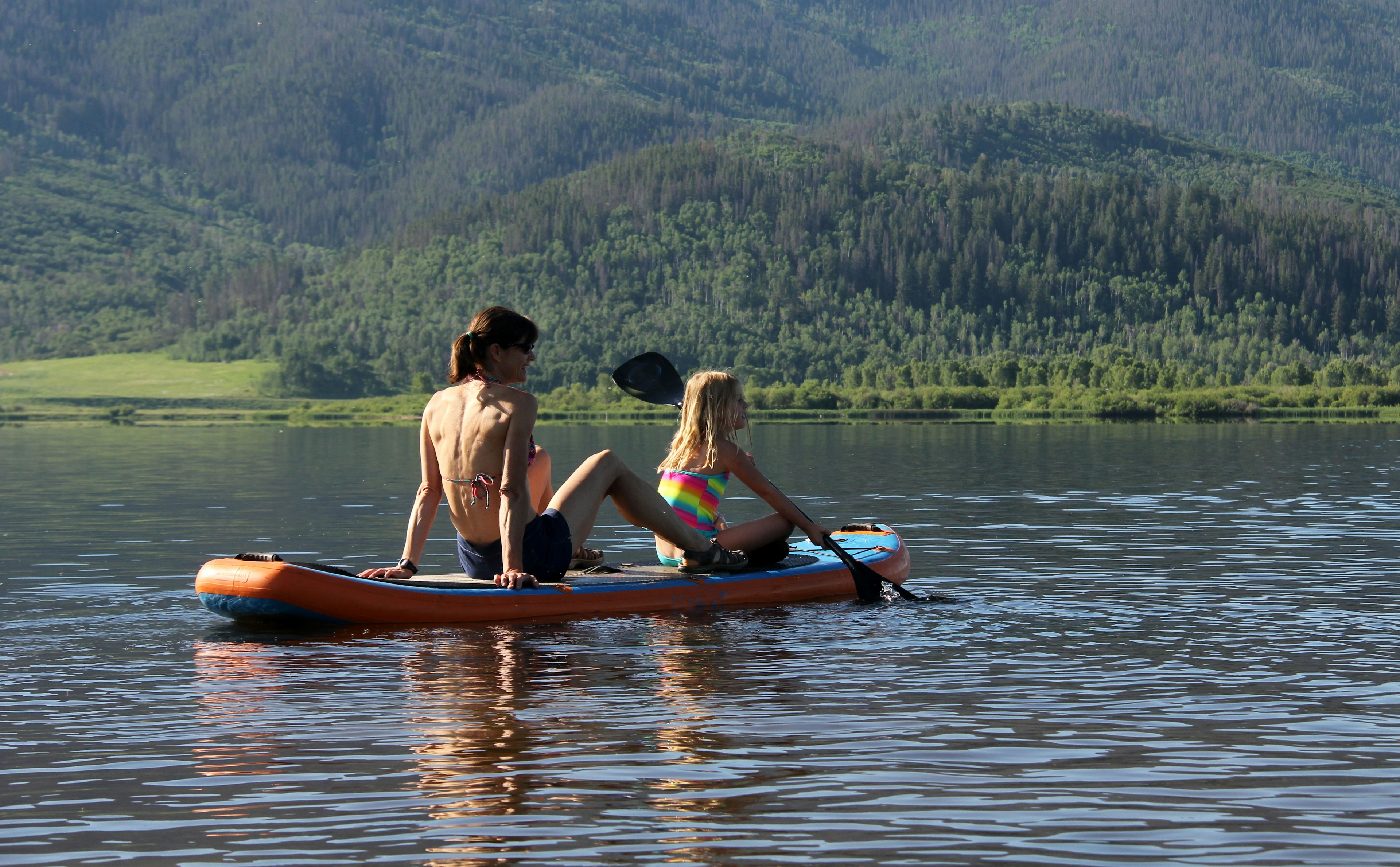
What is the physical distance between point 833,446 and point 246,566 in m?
69.6

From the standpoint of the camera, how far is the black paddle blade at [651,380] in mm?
21719

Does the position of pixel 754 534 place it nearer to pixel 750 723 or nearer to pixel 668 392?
pixel 668 392

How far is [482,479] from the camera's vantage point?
1773 cm

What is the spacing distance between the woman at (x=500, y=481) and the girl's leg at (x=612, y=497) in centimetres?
2

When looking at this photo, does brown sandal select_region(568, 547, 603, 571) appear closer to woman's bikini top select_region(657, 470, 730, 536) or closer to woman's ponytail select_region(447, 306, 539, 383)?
woman's bikini top select_region(657, 470, 730, 536)

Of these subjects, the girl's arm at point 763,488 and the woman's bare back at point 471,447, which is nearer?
the woman's bare back at point 471,447

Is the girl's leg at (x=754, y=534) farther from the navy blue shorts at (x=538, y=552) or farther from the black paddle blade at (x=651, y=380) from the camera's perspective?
the navy blue shorts at (x=538, y=552)

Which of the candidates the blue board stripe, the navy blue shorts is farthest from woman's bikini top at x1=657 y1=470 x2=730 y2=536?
the blue board stripe

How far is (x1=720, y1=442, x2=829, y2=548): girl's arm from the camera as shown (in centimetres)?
1977

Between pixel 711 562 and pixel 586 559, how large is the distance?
154cm

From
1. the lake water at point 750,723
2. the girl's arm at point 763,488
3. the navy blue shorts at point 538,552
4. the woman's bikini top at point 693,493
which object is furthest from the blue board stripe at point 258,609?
the girl's arm at point 763,488

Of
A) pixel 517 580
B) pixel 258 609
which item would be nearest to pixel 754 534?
pixel 517 580

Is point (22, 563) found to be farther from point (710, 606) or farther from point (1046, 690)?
point (1046, 690)

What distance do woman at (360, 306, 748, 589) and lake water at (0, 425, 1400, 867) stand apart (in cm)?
86
